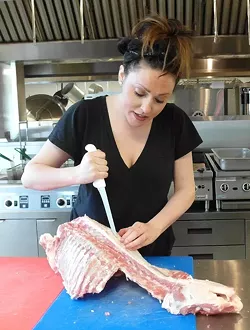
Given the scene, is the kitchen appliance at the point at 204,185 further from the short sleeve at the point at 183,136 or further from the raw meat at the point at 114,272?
the raw meat at the point at 114,272

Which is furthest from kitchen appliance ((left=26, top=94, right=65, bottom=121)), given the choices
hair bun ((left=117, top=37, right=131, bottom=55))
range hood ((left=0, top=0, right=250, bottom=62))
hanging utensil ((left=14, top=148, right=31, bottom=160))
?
hair bun ((left=117, top=37, right=131, bottom=55))

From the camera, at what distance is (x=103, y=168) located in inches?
45.8

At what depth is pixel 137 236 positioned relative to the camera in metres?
1.18

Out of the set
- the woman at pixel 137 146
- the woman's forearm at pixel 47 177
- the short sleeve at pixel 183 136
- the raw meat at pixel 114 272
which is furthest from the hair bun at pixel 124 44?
the raw meat at pixel 114 272

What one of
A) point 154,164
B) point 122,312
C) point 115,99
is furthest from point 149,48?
point 122,312

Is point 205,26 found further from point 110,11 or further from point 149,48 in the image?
point 149,48

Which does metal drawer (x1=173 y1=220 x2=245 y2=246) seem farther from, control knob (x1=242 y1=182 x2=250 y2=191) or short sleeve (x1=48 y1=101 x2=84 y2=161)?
short sleeve (x1=48 y1=101 x2=84 y2=161)

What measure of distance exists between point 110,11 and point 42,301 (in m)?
2.03

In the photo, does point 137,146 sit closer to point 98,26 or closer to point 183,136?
point 183,136

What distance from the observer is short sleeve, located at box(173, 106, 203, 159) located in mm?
1414

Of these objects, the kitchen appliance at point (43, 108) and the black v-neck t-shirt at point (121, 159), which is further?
the kitchen appliance at point (43, 108)

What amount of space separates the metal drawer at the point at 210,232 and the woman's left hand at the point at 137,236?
1158 mm

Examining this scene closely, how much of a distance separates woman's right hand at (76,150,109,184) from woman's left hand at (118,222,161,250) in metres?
0.17

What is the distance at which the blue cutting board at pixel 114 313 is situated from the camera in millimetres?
957
